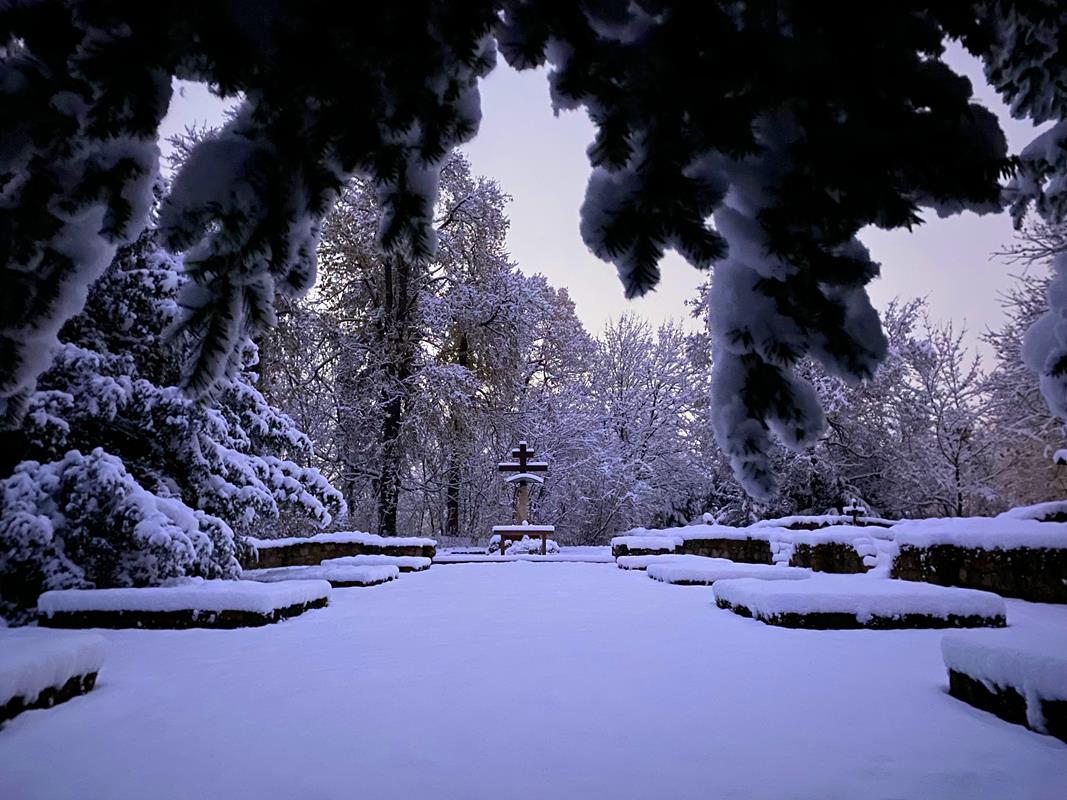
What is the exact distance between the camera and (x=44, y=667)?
3570mm

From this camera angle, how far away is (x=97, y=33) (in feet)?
5.95

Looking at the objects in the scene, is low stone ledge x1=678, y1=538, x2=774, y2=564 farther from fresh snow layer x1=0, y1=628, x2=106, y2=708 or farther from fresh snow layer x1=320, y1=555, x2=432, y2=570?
fresh snow layer x1=0, y1=628, x2=106, y2=708

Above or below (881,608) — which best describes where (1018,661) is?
above

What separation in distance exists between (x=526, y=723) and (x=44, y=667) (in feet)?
8.54

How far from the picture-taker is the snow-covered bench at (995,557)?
7.62m

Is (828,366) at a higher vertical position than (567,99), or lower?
lower

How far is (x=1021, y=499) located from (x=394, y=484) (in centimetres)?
2411

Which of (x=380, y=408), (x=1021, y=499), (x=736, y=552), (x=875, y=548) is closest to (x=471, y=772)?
(x=875, y=548)

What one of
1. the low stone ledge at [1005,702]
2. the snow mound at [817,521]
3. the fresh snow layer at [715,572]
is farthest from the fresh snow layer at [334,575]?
the snow mound at [817,521]

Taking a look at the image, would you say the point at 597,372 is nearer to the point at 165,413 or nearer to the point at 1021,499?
the point at 1021,499

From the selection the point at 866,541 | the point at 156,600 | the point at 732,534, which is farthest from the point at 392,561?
the point at 866,541

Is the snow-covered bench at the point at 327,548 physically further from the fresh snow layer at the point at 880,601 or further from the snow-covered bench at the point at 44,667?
the fresh snow layer at the point at 880,601

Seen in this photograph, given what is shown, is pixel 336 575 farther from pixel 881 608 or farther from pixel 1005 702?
pixel 1005 702

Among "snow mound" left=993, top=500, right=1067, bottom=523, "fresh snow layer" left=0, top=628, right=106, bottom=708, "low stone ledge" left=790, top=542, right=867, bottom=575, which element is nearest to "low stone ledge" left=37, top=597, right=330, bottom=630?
"fresh snow layer" left=0, top=628, right=106, bottom=708
